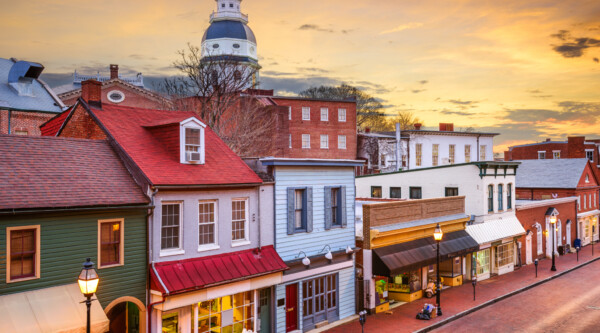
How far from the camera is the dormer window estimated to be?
56.3 ft

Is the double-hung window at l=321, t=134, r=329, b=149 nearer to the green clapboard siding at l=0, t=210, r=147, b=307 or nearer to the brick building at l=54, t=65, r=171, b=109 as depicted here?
the brick building at l=54, t=65, r=171, b=109

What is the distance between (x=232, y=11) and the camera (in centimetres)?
8762

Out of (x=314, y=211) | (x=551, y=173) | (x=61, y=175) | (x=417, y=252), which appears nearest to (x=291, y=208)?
(x=314, y=211)

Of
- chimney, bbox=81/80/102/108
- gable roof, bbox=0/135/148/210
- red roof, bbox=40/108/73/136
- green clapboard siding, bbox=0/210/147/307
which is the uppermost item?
chimney, bbox=81/80/102/108

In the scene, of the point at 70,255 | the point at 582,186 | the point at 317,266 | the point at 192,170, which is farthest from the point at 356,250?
the point at 582,186

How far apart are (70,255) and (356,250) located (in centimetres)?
1291

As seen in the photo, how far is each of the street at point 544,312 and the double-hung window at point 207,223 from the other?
11.0m

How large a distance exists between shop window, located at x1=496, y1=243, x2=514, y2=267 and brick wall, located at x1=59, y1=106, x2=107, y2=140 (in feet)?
87.8

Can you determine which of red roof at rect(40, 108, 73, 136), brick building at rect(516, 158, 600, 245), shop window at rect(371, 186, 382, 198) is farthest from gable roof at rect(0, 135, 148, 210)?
brick building at rect(516, 158, 600, 245)

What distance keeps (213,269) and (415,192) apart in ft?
72.7

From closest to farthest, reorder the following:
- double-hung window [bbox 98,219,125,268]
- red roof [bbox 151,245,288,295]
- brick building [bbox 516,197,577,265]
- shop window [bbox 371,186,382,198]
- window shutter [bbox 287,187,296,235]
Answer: double-hung window [bbox 98,219,125,268] → red roof [bbox 151,245,288,295] → window shutter [bbox 287,187,296,235] → brick building [bbox 516,197,577,265] → shop window [bbox 371,186,382,198]

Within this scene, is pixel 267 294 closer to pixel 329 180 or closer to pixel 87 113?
pixel 329 180

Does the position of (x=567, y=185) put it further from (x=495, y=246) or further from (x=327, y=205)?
(x=327, y=205)

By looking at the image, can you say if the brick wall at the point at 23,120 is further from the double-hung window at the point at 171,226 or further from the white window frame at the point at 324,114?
the white window frame at the point at 324,114
